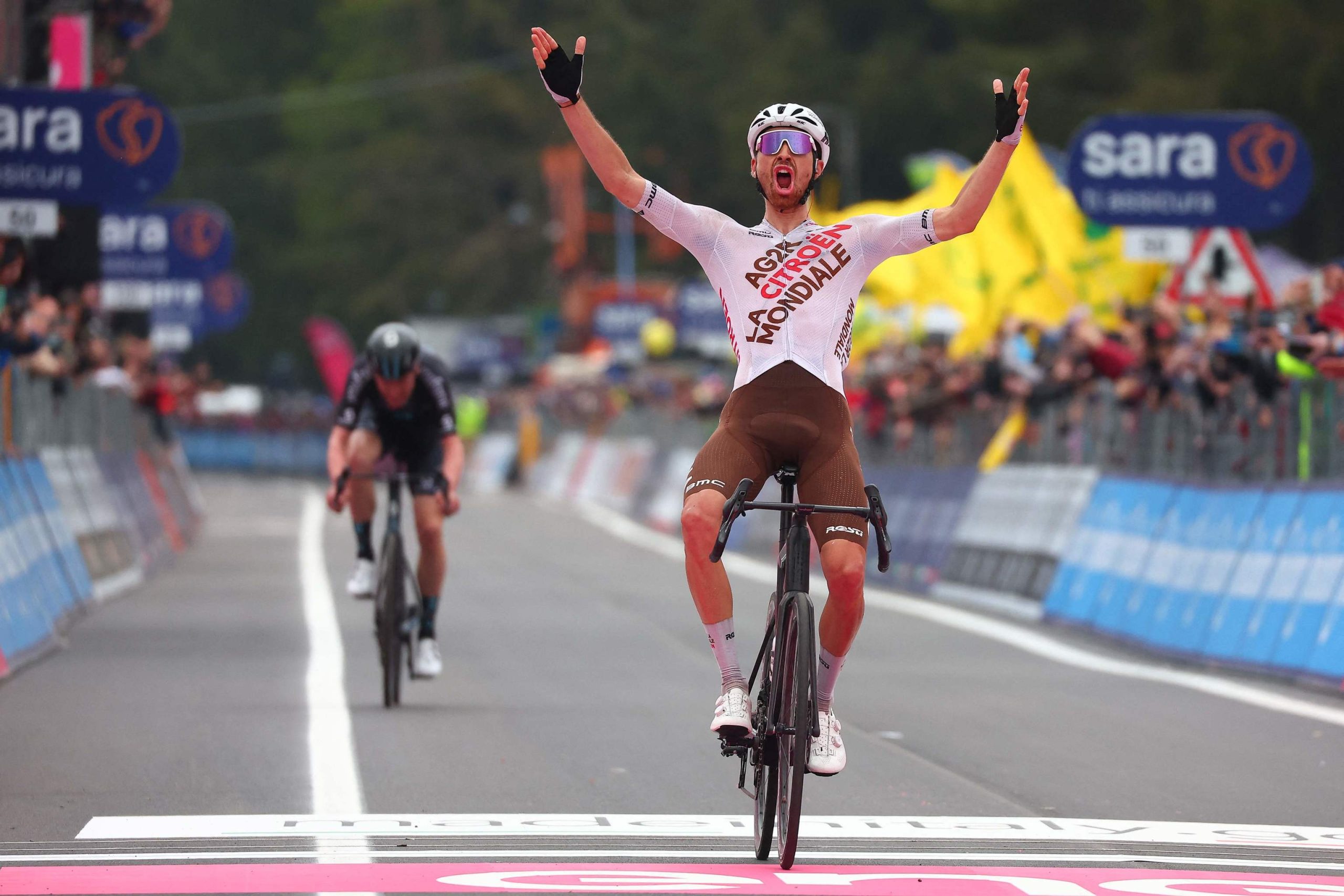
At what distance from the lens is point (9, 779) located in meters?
10.5

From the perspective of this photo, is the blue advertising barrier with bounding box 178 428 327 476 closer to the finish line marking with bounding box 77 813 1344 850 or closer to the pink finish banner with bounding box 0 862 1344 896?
the finish line marking with bounding box 77 813 1344 850

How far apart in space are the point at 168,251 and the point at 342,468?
2028 cm

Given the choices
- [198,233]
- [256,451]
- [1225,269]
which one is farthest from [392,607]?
[256,451]

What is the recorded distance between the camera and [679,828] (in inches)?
365

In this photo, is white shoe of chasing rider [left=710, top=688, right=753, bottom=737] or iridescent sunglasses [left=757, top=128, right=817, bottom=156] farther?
iridescent sunglasses [left=757, top=128, right=817, bottom=156]

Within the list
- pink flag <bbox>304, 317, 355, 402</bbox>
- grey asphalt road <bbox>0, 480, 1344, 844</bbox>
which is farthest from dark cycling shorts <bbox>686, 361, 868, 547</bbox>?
pink flag <bbox>304, 317, 355, 402</bbox>

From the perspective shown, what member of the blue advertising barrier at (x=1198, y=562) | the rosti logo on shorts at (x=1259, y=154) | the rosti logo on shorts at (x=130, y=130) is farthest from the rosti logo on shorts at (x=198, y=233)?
the blue advertising barrier at (x=1198, y=562)

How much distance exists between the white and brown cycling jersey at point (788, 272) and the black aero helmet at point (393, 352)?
14.6ft

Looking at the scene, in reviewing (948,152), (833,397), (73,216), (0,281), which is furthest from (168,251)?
(948,152)

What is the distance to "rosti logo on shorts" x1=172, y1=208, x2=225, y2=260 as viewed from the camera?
33.6 meters

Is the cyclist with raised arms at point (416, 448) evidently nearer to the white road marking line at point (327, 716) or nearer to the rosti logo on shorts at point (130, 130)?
the white road marking line at point (327, 716)

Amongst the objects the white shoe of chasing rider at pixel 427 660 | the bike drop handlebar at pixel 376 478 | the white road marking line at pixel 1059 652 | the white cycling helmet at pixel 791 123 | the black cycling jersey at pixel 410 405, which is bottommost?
the white road marking line at pixel 1059 652

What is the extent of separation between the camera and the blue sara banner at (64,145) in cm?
1822

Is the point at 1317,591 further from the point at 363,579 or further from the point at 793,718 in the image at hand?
the point at 793,718
